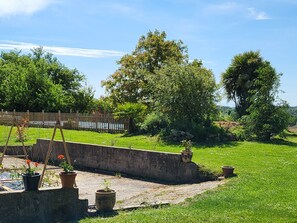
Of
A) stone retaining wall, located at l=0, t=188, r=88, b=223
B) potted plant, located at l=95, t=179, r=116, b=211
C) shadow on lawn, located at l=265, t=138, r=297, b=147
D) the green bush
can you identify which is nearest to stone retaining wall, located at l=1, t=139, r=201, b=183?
potted plant, located at l=95, t=179, r=116, b=211

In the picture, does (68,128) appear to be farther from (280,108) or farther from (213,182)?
(213,182)

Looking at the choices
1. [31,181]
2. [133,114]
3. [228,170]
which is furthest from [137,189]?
[133,114]

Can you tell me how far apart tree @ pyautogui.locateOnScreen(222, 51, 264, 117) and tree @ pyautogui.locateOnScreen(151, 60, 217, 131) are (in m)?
13.0

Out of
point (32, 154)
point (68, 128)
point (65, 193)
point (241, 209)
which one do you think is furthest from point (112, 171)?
point (68, 128)

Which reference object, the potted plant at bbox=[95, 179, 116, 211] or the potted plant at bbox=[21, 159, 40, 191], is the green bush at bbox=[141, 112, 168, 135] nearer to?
the potted plant at bbox=[95, 179, 116, 211]

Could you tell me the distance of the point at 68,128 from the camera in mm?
32969

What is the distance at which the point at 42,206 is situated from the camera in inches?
340

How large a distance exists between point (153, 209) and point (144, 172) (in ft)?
19.3

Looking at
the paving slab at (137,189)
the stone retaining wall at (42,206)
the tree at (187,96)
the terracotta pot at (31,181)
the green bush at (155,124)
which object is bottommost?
the paving slab at (137,189)

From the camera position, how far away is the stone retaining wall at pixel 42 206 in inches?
330

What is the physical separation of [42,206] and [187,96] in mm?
15881

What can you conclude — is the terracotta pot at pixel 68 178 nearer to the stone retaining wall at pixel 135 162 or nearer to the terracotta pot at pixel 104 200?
the terracotta pot at pixel 104 200

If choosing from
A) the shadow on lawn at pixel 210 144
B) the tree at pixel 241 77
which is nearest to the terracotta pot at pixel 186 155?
the shadow on lawn at pixel 210 144

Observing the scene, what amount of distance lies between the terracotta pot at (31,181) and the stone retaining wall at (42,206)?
0.08 meters
